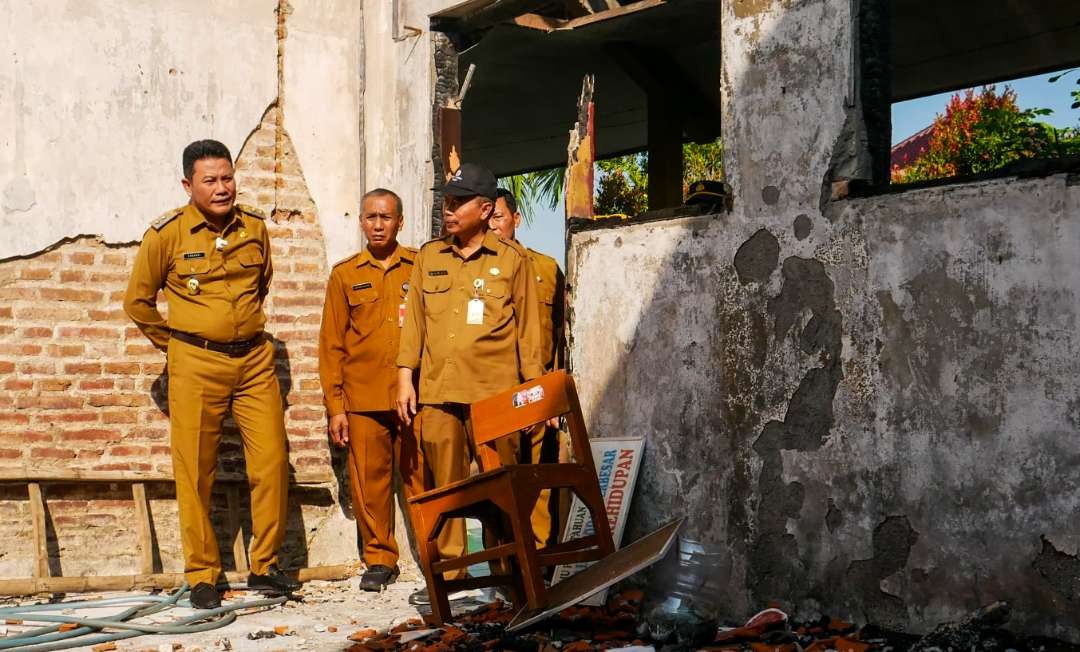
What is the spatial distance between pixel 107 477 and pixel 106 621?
1.24 m

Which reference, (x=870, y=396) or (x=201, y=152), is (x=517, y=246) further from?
(x=870, y=396)

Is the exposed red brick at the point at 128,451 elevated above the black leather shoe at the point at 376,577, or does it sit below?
above

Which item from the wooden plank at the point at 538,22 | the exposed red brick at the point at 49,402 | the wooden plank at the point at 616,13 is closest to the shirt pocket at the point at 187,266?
the exposed red brick at the point at 49,402

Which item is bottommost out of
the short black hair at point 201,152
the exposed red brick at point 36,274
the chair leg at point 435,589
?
the chair leg at point 435,589

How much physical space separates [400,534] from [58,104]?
9.47ft

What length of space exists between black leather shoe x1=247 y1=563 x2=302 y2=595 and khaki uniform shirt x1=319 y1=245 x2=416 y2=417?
0.86m

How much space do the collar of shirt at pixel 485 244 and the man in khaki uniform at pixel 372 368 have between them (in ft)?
1.76

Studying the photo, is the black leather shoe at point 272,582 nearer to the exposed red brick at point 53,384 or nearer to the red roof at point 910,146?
the exposed red brick at point 53,384

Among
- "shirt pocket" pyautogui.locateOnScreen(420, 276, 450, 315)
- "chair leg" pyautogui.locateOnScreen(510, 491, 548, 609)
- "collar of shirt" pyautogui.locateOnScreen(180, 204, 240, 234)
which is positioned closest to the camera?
"chair leg" pyautogui.locateOnScreen(510, 491, 548, 609)

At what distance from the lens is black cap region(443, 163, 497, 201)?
16.8ft

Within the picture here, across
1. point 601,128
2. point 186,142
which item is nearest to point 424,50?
point 186,142

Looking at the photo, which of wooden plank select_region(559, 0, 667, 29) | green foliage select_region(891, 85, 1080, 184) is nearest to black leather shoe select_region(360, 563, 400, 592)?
wooden plank select_region(559, 0, 667, 29)

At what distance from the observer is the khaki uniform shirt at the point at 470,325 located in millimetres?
5078

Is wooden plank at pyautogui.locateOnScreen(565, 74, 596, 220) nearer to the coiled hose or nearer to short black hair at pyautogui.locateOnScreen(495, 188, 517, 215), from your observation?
short black hair at pyautogui.locateOnScreen(495, 188, 517, 215)
